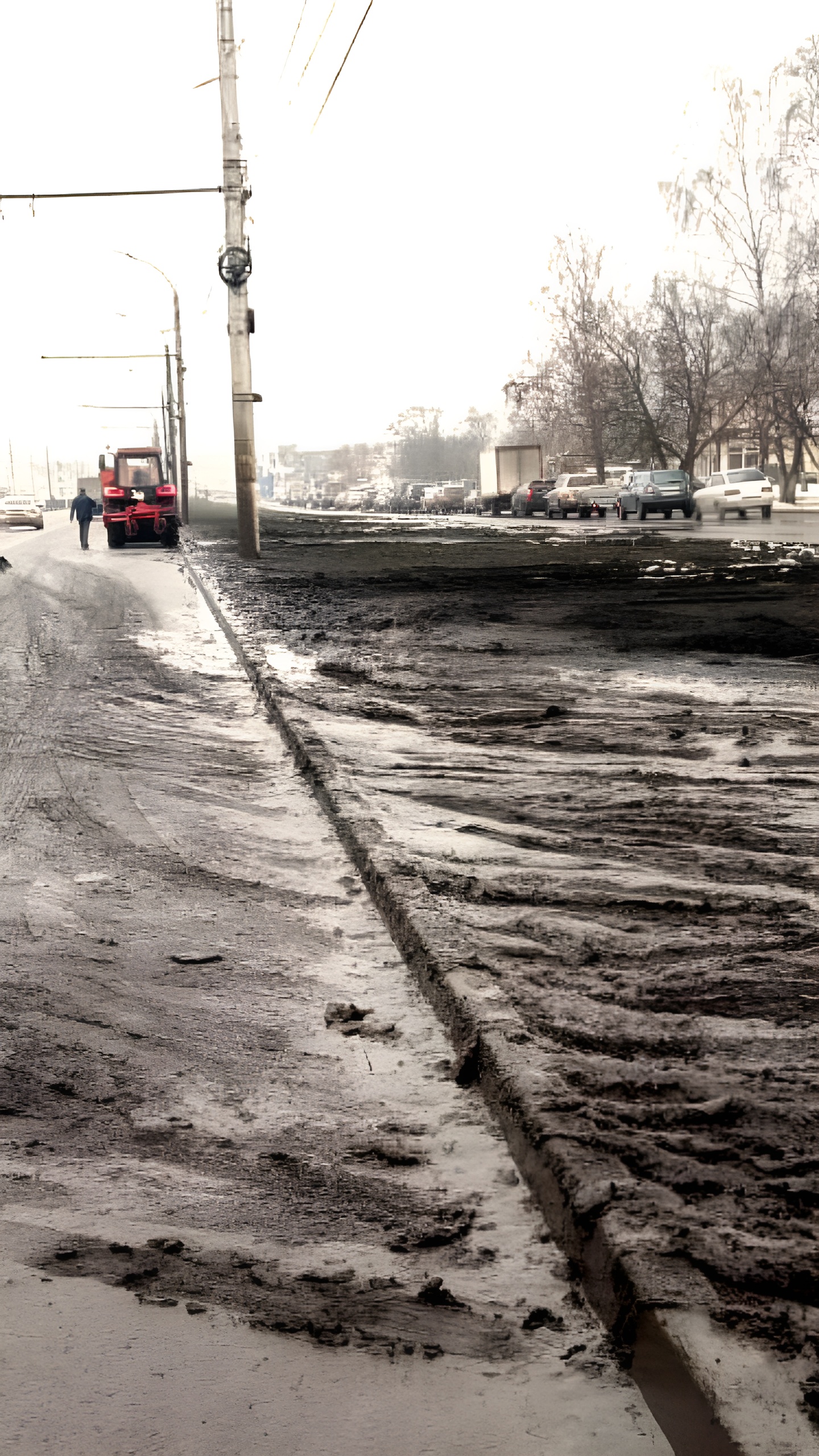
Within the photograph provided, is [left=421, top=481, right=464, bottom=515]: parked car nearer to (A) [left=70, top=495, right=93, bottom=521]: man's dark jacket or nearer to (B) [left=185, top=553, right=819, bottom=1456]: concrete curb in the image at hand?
(A) [left=70, top=495, right=93, bottom=521]: man's dark jacket

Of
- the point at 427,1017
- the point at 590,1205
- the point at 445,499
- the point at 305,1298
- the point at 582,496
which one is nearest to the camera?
the point at 305,1298

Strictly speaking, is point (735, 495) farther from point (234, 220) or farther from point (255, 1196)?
point (255, 1196)

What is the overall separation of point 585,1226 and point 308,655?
10.3 metres

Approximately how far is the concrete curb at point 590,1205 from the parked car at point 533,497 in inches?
2402

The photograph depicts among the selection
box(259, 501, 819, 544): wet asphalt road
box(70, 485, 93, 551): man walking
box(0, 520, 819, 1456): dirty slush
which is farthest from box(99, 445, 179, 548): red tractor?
box(0, 520, 819, 1456): dirty slush

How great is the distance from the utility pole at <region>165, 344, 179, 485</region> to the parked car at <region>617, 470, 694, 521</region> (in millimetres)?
17847

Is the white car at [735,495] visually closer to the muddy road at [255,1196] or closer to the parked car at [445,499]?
the parked car at [445,499]

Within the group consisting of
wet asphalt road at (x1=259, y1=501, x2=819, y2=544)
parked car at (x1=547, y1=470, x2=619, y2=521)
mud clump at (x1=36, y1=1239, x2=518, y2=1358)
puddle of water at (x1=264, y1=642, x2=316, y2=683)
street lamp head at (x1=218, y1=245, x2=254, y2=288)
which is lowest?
mud clump at (x1=36, y1=1239, x2=518, y2=1358)

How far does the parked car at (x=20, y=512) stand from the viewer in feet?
210

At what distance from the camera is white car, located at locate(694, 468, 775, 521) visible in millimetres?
47719

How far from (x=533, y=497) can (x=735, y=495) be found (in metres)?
19.1

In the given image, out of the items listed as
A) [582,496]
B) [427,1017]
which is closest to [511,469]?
[582,496]

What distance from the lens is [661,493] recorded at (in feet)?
171

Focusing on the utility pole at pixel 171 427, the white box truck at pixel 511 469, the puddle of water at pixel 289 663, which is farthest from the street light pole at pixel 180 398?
the puddle of water at pixel 289 663
